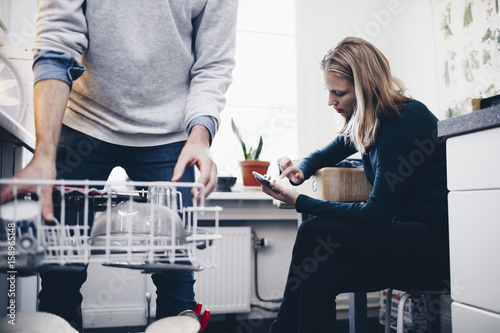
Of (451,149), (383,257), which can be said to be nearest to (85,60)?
(451,149)

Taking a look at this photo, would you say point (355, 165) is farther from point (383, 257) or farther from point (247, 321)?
point (247, 321)

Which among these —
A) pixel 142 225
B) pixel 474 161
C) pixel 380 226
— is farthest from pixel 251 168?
pixel 142 225

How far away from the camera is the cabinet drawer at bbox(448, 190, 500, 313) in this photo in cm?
74

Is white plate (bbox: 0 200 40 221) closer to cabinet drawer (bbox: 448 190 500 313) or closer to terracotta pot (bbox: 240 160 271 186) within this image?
cabinet drawer (bbox: 448 190 500 313)

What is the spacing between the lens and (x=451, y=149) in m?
0.84

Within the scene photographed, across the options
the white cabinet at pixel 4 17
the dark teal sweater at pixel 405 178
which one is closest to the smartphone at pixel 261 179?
the dark teal sweater at pixel 405 178

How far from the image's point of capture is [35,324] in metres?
0.58

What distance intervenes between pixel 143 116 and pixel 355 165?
97 centimetres

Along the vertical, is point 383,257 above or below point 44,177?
below

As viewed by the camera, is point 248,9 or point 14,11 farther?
point 248,9

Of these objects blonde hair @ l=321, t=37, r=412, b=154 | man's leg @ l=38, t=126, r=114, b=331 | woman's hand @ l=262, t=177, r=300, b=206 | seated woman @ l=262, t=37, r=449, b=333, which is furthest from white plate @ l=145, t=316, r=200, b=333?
blonde hair @ l=321, t=37, r=412, b=154

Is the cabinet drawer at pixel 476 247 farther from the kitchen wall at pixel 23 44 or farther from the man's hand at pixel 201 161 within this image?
the kitchen wall at pixel 23 44

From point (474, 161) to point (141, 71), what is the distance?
69cm

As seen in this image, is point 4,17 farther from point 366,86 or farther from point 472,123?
point 472,123
